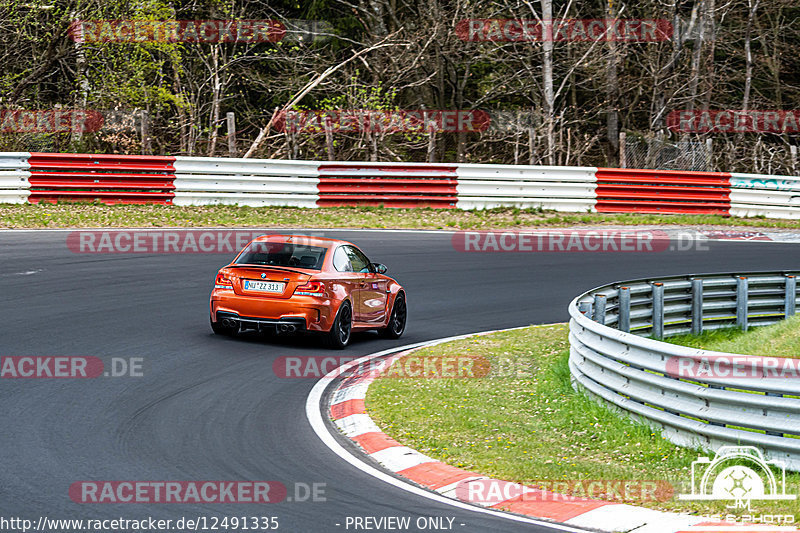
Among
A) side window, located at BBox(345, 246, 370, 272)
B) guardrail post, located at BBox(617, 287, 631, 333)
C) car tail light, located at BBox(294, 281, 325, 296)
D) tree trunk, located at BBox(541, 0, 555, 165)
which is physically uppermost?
tree trunk, located at BBox(541, 0, 555, 165)

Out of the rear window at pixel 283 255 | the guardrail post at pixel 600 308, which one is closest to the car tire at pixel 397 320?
the rear window at pixel 283 255

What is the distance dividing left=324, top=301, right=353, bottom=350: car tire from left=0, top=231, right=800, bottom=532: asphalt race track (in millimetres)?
311

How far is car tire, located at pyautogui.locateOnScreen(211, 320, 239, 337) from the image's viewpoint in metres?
12.2

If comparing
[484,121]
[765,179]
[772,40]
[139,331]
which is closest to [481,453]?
[139,331]

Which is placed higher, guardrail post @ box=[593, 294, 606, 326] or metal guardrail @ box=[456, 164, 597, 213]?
metal guardrail @ box=[456, 164, 597, 213]

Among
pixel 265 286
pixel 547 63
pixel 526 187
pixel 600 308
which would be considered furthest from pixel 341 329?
pixel 547 63

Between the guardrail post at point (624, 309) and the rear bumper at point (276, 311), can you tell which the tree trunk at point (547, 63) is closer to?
the guardrail post at point (624, 309)

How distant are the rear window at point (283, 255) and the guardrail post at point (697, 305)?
555cm

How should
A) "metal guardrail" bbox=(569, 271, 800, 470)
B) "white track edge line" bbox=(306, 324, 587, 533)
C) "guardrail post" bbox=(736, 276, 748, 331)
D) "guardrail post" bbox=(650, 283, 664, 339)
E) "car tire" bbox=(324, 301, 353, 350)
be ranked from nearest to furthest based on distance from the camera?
"white track edge line" bbox=(306, 324, 587, 533), "metal guardrail" bbox=(569, 271, 800, 470), "car tire" bbox=(324, 301, 353, 350), "guardrail post" bbox=(650, 283, 664, 339), "guardrail post" bbox=(736, 276, 748, 331)

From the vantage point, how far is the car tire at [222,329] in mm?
12211

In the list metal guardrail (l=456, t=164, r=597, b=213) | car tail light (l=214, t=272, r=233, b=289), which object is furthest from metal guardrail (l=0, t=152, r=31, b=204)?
car tail light (l=214, t=272, r=233, b=289)

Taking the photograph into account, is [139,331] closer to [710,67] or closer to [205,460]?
[205,460]

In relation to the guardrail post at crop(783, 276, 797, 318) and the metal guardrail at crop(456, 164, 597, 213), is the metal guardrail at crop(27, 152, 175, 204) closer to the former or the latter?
the metal guardrail at crop(456, 164, 597, 213)

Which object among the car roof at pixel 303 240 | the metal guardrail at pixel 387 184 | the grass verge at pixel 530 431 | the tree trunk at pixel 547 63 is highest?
the tree trunk at pixel 547 63
